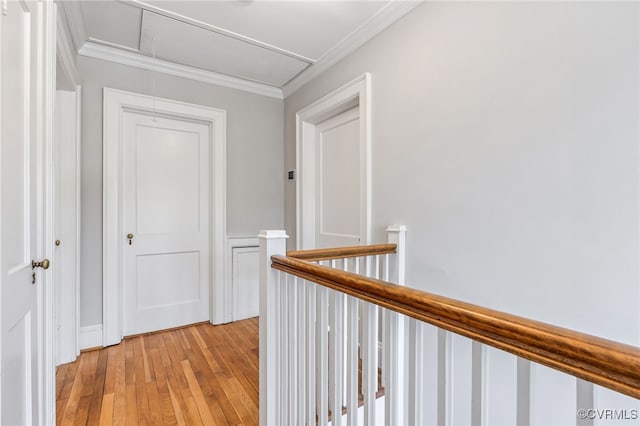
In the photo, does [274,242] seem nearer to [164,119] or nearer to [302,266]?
[302,266]

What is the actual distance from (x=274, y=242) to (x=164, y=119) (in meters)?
2.15

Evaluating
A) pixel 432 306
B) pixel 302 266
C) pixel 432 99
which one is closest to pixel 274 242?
pixel 302 266

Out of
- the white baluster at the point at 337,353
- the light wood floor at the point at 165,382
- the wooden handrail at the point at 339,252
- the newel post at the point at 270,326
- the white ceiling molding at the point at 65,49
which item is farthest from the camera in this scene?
the white ceiling molding at the point at 65,49

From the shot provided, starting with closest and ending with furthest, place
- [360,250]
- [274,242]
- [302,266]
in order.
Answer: [302,266] → [274,242] → [360,250]

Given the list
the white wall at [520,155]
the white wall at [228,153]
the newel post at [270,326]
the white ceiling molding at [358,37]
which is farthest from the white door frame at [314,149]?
the newel post at [270,326]

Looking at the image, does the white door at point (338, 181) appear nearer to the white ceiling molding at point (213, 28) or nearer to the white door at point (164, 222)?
the white ceiling molding at point (213, 28)

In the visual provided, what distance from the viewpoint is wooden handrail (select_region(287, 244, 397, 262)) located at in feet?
4.72

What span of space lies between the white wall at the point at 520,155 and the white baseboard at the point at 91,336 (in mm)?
2505

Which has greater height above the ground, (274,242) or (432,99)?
(432,99)

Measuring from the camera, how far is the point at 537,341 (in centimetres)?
49

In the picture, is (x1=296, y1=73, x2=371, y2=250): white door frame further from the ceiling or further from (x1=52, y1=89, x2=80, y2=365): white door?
(x1=52, y1=89, x2=80, y2=365): white door

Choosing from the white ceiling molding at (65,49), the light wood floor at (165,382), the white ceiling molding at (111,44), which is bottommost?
the light wood floor at (165,382)

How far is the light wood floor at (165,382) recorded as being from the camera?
1.63m

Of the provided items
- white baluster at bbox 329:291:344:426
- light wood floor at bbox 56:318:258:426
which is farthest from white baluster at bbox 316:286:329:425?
light wood floor at bbox 56:318:258:426
